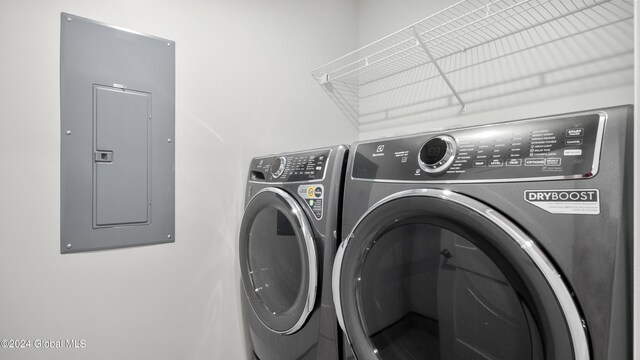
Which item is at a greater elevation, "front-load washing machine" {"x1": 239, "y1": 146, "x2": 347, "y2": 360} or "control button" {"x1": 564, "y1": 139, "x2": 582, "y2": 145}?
"control button" {"x1": 564, "y1": 139, "x2": 582, "y2": 145}

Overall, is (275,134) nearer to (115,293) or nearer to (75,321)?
(115,293)

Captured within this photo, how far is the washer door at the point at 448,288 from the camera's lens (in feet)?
1.87

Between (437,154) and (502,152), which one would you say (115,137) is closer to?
(437,154)

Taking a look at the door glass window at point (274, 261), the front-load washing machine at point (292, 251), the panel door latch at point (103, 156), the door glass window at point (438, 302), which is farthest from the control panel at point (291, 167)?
the panel door latch at point (103, 156)

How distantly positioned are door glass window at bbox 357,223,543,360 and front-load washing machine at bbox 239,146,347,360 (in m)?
0.18

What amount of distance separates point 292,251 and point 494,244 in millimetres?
734

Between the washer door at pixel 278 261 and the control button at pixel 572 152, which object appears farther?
the washer door at pixel 278 261

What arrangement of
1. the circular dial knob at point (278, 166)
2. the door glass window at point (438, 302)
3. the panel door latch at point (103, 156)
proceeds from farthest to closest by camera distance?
the circular dial knob at point (278, 166) → the panel door latch at point (103, 156) → the door glass window at point (438, 302)

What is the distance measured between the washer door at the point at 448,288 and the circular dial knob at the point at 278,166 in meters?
0.48

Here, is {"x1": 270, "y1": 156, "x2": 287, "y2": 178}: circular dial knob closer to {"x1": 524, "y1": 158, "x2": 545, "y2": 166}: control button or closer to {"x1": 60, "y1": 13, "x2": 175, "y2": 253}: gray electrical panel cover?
{"x1": 60, "y1": 13, "x2": 175, "y2": 253}: gray electrical panel cover

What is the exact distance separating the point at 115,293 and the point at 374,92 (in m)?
Result: 1.73

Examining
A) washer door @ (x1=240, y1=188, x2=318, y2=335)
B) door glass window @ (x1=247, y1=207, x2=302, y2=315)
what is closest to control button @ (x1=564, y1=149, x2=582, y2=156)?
washer door @ (x1=240, y1=188, x2=318, y2=335)

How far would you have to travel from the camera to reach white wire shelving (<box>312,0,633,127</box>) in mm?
1089

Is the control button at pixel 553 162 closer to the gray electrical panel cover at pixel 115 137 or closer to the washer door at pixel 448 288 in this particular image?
the washer door at pixel 448 288
